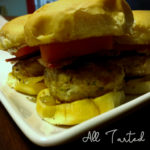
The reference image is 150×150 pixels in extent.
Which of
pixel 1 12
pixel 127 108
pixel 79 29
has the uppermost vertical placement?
pixel 79 29

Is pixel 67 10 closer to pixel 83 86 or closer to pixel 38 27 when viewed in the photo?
pixel 38 27

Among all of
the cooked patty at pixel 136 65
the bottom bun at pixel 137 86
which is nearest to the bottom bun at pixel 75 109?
the bottom bun at pixel 137 86

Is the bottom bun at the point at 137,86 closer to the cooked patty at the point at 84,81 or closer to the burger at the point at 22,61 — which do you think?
the cooked patty at the point at 84,81

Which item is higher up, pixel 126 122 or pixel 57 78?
pixel 57 78

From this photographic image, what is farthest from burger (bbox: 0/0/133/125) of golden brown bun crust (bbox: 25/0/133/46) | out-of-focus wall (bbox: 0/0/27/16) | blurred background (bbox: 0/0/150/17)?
out-of-focus wall (bbox: 0/0/27/16)

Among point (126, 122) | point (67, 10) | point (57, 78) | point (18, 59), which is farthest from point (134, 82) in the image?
point (18, 59)

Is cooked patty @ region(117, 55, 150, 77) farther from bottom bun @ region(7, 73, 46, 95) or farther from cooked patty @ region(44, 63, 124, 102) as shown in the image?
bottom bun @ region(7, 73, 46, 95)

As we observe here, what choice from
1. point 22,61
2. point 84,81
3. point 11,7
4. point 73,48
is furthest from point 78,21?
point 11,7
